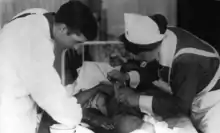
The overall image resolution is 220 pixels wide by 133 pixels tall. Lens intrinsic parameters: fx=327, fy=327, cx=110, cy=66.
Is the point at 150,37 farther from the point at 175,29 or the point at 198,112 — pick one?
the point at 198,112

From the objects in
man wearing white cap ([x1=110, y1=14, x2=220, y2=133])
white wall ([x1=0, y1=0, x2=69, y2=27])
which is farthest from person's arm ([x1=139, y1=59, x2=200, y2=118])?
white wall ([x1=0, y1=0, x2=69, y2=27])

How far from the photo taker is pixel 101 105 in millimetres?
1002

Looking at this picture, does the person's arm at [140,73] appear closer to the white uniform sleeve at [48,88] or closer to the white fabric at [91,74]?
the white fabric at [91,74]

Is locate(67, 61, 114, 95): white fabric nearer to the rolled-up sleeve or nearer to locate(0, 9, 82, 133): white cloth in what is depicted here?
locate(0, 9, 82, 133): white cloth

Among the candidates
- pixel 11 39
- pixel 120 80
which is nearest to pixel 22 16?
pixel 11 39

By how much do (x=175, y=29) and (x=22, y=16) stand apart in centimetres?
47

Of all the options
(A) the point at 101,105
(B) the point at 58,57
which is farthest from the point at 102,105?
(B) the point at 58,57

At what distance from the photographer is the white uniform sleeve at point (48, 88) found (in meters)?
0.87

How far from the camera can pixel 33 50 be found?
2.85 ft

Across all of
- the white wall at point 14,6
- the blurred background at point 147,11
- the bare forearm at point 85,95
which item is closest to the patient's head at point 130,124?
the bare forearm at point 85,95

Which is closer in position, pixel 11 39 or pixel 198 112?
pixel 11 39

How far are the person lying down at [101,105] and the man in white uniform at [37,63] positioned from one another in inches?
1.8

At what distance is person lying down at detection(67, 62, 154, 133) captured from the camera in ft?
3.16

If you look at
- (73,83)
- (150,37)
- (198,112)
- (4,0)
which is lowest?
(198,112)
